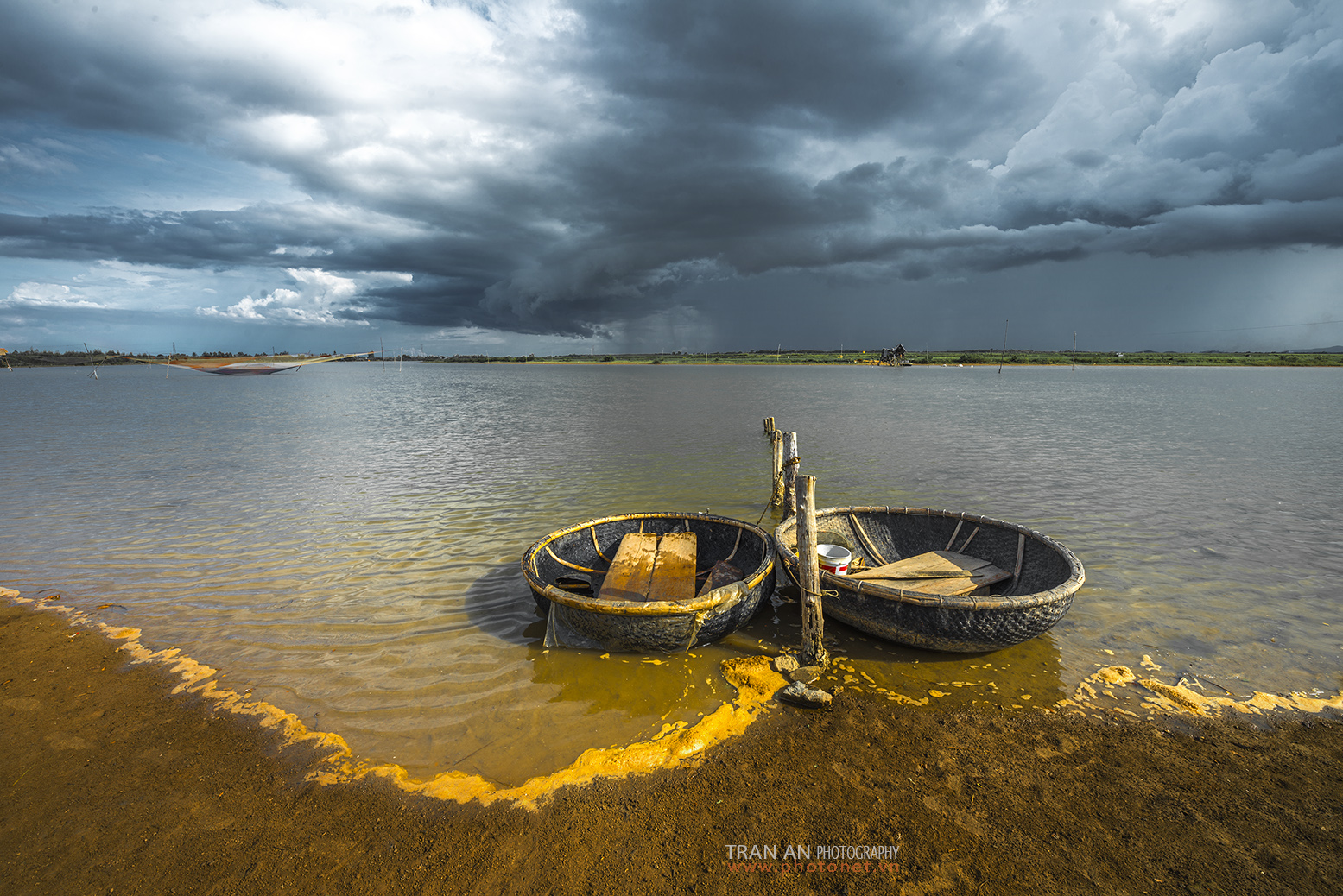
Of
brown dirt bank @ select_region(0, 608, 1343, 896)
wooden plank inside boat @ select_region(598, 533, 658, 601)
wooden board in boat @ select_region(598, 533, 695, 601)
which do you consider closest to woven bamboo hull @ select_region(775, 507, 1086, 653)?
brown dirt bank @ select_region(0, 608, 1343, 896)

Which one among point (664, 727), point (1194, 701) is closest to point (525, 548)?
point (664, 727)

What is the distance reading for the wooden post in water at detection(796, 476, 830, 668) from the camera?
7.41m

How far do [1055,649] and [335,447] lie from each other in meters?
27.0

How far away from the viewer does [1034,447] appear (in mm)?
23594

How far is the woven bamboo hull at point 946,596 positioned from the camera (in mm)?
6773

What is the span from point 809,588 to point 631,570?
3.18 meters

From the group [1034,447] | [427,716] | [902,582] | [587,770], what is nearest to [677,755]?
[587,770]

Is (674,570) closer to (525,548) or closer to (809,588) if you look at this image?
(809,588)

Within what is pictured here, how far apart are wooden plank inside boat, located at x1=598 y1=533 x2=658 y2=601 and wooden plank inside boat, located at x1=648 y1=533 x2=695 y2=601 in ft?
0.39

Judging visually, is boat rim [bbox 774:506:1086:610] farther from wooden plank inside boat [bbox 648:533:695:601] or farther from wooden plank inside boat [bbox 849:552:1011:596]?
wooden plank inside boat [bbox 648:533:695:601]

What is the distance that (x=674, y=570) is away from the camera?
30.3 feet

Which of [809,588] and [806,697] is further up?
[809,588]

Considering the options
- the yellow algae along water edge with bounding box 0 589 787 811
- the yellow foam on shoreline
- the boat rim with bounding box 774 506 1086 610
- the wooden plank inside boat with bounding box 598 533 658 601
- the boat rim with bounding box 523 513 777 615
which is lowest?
the yellow algae along water edge with bounding box 0 589 787 811

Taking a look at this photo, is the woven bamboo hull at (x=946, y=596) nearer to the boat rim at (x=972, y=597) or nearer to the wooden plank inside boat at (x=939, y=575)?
the boat rim at (x=972, y=597)
